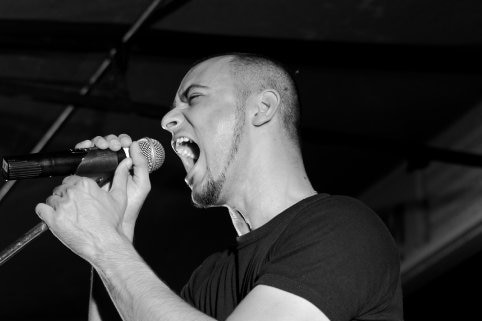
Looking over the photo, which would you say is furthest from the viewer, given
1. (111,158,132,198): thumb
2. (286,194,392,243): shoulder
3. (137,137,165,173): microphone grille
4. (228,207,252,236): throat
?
(228,207,252,236): throat

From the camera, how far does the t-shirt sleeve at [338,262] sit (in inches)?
55.6

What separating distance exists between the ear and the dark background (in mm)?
876

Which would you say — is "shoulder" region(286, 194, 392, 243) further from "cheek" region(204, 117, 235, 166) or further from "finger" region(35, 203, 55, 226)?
"finger" region(35, 203, 55, 226)

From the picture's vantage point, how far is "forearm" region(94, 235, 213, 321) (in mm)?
1417

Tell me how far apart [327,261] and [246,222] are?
450 mm

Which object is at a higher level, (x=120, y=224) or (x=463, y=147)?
(x=463, y=147)

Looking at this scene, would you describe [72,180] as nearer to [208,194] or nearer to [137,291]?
[137,291]

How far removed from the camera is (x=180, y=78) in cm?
318

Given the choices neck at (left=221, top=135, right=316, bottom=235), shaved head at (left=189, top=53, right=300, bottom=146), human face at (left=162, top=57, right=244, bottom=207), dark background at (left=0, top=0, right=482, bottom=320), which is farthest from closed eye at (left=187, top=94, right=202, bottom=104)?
dark background at (left=0, top=0, right=482, bottom=320)

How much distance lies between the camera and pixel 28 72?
119 inches

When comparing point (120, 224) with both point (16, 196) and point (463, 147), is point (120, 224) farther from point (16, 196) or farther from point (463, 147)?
point (463, 147)

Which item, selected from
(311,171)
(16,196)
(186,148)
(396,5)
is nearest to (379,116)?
(311,171)

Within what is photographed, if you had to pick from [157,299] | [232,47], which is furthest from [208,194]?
[232,47]

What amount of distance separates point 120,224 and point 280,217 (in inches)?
12.9
